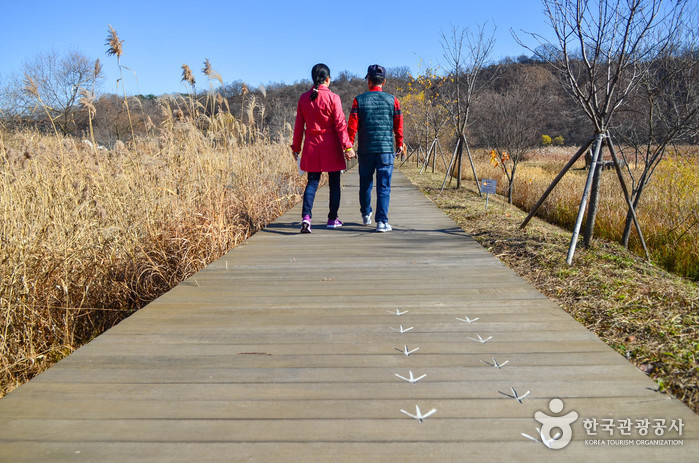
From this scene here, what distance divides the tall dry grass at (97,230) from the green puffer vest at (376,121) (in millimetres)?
1839

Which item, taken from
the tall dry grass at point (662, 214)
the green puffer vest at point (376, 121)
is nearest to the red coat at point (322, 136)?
the green puffer vest at point (376, 121)

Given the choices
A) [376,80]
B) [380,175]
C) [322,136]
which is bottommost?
[380,175]

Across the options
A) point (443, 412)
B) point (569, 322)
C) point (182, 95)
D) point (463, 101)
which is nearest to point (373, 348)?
point (443, 412)

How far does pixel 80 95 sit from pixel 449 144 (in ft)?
86.5

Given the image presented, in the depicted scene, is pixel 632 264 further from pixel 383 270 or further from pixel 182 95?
pixel 182 95

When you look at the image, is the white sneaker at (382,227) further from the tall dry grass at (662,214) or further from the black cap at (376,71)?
the tall dry grass at (662,214)

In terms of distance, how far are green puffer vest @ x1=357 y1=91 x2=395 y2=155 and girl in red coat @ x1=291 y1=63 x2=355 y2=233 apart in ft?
0.76

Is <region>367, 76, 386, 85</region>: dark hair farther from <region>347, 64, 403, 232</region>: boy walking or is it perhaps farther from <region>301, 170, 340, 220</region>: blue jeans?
<region>301, 170, 340, 220</region>: blue jeans

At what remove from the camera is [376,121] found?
16.3 feet

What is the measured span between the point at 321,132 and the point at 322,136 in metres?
0.05

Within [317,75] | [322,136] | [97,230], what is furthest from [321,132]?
[97,230]

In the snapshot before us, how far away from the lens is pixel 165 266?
400 cm

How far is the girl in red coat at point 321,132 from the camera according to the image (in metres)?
4.78

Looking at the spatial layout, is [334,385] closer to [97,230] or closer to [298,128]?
[97,230]
